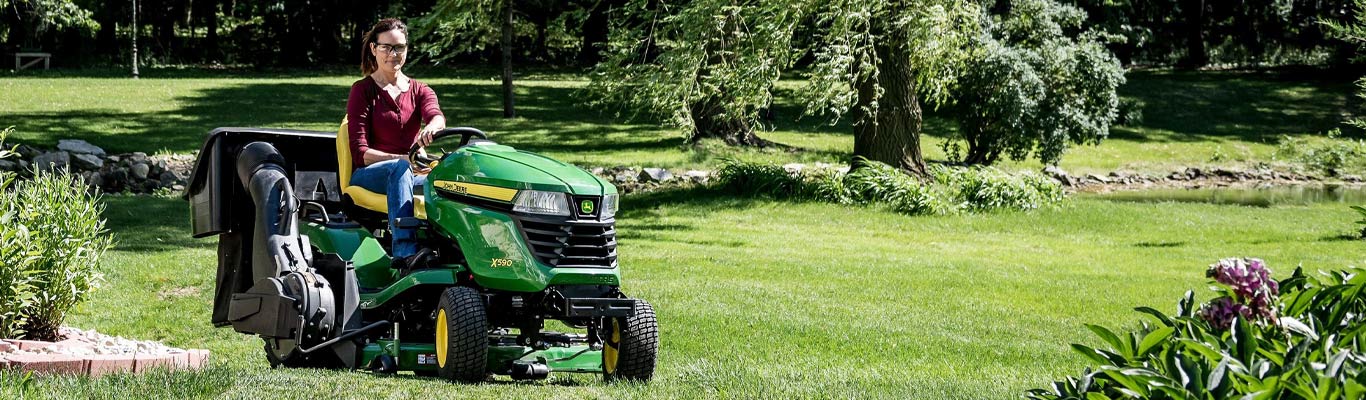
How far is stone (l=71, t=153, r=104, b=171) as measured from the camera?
69.1 ft

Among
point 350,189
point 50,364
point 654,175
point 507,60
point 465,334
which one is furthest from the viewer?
point 507,60

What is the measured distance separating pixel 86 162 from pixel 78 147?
1.12 metres

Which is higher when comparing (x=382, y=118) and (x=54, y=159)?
(x=382, y=118)

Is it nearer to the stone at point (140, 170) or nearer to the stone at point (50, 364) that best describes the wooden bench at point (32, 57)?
the stone at point (140, 170)

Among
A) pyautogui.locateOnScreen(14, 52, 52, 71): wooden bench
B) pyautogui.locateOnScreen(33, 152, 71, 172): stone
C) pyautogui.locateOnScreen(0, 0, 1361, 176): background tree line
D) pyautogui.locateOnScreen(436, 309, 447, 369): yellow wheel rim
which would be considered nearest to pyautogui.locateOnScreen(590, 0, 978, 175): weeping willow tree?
pyautogui.locateOnScreen(0, 0, 1361, 176): background tree line

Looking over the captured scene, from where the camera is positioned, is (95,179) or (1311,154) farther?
(1311,154)

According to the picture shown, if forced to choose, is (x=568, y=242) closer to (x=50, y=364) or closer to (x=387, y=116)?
(x=387, y=116)

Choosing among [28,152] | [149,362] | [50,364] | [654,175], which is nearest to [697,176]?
[654,175]

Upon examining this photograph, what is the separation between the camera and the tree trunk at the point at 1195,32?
50094mm

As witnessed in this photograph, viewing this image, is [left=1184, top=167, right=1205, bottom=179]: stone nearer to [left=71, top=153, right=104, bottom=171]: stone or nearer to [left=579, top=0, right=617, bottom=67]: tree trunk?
[left=71, top=153, right=104, bottom=171]: stone

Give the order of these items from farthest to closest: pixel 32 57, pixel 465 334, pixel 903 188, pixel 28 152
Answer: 1. pixel 32 57
2. pixel 28 152
3. pixel 903 188
4. pixel 465 334

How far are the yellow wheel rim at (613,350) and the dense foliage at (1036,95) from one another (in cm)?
1754

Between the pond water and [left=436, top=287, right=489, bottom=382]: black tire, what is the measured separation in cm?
1992

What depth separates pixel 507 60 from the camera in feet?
94.9
